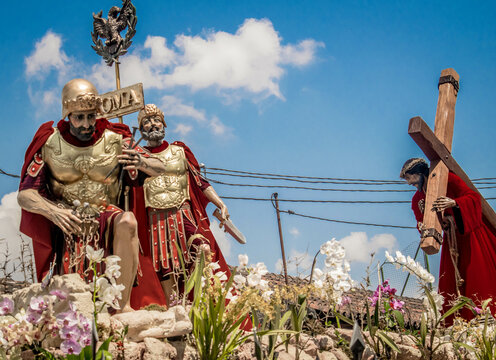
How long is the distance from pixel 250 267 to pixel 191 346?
59 centimetres

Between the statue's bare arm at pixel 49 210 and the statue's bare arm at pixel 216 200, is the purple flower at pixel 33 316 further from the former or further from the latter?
the statue's bare arm at pixel 216 200

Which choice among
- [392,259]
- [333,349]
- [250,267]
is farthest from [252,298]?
[392,259]

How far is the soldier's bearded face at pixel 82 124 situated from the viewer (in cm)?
513

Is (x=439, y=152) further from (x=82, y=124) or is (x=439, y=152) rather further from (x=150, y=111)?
(x=82, y=124)

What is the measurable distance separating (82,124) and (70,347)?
2.19 meters

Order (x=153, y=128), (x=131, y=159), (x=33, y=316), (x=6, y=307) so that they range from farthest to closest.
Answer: (x=153, y=128) < (x=131, y=159) < (x=6, y=307) < (x=33, y=316)

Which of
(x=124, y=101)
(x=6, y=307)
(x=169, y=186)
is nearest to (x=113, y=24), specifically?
(x=124, y=101)

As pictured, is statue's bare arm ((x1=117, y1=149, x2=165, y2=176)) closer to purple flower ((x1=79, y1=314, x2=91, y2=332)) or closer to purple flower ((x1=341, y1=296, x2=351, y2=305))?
purple flower ((x1=341, y1=296, x2=351, y2=305))

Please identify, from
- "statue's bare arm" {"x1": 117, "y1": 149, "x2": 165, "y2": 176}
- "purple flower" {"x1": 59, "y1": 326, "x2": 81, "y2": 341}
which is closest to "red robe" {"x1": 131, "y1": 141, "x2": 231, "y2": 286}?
"statue's bare arm" {"x1": 117, "y1": 149, "x2": 165, "y2": 176}

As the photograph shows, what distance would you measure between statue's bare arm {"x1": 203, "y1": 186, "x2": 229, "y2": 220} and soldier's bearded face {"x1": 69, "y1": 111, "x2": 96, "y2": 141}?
163 cm

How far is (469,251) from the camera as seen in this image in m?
6.27

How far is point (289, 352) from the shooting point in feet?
14.2

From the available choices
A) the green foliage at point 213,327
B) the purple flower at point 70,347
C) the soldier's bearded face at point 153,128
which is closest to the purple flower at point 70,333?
the purple flower at point 70,347

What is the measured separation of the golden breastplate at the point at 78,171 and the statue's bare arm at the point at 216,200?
146cm
